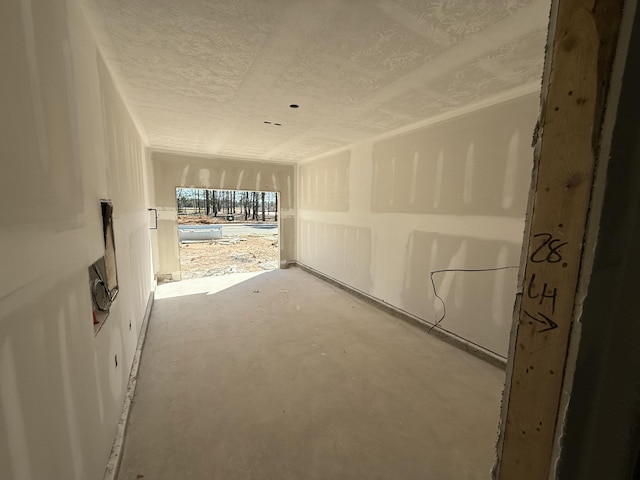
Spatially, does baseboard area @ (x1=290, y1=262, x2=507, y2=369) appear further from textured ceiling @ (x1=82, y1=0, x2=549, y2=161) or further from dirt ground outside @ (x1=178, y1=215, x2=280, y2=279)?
dirt ground outside @ (x1=178, y1=215, x2=280, y2=279)

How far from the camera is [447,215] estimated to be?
2.98m

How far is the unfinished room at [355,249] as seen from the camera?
50cm

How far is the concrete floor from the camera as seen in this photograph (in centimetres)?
156

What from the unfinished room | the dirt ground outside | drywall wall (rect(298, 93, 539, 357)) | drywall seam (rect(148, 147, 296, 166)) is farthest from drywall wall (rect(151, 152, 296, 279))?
drywall wall (rect(298, 93, 539, 357))

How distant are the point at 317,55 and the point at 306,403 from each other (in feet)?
8.19

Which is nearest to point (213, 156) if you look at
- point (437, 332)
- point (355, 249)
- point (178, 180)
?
point (178, 180)

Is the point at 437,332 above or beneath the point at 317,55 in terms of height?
beneath

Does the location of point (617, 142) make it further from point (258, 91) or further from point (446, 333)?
point (446, 333)

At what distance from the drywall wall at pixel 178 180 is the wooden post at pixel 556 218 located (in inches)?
219

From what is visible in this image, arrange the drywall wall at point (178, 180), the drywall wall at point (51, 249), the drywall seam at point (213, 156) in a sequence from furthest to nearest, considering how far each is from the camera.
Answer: the drywall wall at point (178, 180) < the drywall seam at point (213, 156) < the drywall wall at point (51, 249)

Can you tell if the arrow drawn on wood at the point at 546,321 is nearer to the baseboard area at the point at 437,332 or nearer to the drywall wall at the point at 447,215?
the drywall wall at the point at 447,215

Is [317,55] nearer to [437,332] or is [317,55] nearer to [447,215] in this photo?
[447,215]

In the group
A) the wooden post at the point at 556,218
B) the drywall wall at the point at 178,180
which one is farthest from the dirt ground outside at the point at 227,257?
the wooden post at the point at 556,218

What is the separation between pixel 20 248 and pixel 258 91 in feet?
7.02
